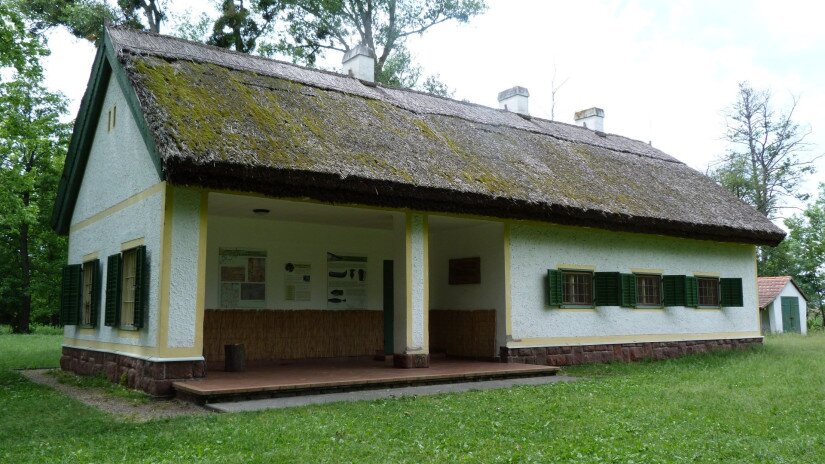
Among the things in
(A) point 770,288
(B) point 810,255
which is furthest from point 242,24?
(B) point 810,255

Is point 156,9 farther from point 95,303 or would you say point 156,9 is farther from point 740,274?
point 740,274

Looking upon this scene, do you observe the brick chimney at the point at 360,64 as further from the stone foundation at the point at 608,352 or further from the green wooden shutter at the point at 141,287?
the green wooden shutter at the point at 141,287

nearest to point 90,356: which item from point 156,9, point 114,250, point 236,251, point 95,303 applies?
point 95,303

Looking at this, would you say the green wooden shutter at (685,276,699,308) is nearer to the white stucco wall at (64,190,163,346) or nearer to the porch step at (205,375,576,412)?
the porch step at (205,375,576,412)

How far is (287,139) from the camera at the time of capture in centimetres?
977

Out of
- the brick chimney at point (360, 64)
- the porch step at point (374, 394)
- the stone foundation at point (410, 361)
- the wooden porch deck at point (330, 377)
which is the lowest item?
the porch step at point (374, 394)

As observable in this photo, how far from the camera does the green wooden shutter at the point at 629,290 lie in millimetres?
13689

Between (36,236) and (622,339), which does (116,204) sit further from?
(36,236)

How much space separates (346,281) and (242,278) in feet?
7.00

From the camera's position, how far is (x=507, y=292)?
39.2 feet

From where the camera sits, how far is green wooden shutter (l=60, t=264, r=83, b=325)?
489 inches

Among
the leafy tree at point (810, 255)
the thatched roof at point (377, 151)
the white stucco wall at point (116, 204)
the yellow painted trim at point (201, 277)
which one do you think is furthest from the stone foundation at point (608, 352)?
the leafy tree at point (810, 255)

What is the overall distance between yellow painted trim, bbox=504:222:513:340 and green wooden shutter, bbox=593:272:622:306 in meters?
2.14

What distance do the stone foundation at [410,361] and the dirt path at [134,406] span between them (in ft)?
11.6
